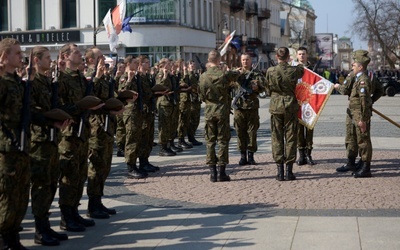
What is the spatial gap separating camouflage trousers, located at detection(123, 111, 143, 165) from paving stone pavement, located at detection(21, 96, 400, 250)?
1.40ft

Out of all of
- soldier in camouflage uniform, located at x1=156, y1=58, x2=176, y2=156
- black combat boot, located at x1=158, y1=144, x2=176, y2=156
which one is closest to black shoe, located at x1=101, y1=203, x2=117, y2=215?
soldier in camouflage uniform, located at x1=156, y1=58, x2=176, y2=156

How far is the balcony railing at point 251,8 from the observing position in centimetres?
7280

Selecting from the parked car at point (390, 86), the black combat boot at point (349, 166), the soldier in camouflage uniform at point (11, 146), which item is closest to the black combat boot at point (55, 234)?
the soldier in camouflage uniform at point (11, 146)

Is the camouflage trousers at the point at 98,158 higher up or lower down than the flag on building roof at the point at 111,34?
lower down

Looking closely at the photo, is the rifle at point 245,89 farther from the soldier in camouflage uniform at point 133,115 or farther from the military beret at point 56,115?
the military beret at point 56,115

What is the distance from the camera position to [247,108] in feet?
44.7

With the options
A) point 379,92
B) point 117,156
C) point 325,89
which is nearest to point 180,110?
point 117,156

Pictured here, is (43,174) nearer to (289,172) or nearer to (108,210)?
(108,210)

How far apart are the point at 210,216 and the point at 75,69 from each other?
95.0 inches

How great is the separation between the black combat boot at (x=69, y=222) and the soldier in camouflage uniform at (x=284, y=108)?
4318 millimetres

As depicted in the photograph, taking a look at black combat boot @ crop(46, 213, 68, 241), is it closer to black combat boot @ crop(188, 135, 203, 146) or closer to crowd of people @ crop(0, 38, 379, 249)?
crowd of people @ crop(0, 38, 379, 249)

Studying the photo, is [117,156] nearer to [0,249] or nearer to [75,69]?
[75,69]

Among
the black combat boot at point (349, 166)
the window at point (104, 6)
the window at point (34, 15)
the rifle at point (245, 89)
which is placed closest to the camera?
the black combat boot at point (349, 166)

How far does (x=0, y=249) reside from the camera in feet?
23.8
